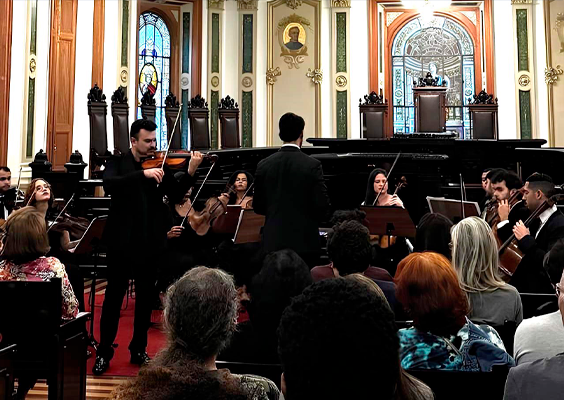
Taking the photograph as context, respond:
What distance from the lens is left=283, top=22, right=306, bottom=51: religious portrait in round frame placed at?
13.8m

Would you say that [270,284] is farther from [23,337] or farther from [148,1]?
[148,1]

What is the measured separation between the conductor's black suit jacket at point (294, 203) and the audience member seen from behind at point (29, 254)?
1.19 metres

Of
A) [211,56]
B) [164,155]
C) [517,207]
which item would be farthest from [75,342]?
[211,56]

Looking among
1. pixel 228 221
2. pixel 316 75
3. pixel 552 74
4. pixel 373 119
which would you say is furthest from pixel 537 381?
pixel 552 74

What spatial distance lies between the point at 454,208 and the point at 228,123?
8.22 meters

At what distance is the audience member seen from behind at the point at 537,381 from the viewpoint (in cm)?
136

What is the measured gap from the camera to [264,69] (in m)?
13.9

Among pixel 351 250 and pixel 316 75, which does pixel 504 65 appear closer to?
pixel 316 75

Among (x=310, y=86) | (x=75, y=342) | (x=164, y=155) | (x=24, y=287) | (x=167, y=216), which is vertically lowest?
(x=75, y=342)

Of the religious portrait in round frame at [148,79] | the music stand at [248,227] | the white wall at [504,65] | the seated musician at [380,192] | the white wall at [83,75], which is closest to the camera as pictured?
the music stand at [248,227]

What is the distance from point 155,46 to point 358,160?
7.60 metres

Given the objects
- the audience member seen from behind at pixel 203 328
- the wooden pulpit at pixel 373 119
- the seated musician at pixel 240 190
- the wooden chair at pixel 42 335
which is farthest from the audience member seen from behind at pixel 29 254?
the wooden pulpit at pixel 373 119

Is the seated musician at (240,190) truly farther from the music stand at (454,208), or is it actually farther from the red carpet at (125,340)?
the music stand at (454,208)

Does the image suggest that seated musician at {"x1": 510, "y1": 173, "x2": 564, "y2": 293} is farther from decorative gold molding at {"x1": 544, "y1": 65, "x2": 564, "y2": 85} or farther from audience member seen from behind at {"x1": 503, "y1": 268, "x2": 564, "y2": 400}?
decorative gold molding at {"x1": 544, "y1": 65, "x2": 564, "y2": 85}
